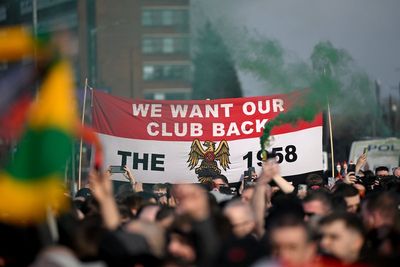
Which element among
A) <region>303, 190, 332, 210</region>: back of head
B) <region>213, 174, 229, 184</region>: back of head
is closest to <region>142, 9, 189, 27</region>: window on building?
<region>213, 174, 229, 184</region>: back of head

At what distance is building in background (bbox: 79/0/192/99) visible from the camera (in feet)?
269

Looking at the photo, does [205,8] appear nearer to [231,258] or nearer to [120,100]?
[120,100]

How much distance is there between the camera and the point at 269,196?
11172 millimetres

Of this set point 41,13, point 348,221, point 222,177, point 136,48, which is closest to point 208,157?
point 222,177

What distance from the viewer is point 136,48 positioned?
89250 millimetres

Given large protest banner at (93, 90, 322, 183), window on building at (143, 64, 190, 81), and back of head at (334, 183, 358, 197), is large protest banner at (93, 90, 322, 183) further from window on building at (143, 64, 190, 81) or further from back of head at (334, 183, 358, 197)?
window on building at (143, 64, 190, 81)

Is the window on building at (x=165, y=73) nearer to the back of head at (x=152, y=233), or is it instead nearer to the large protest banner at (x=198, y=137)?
the large protest banner at (x=198, y=137)

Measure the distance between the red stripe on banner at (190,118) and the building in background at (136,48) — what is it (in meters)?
59.4

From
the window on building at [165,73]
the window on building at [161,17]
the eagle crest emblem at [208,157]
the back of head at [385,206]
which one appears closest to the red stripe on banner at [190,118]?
the eagle crest emblem at [208,157]

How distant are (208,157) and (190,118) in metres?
0.68

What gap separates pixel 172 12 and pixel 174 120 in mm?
65671

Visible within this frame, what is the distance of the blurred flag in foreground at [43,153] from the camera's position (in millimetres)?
6809

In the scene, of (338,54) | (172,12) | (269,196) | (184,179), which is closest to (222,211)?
(269,196)

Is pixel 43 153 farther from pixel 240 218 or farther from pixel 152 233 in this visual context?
pixel 240 218
